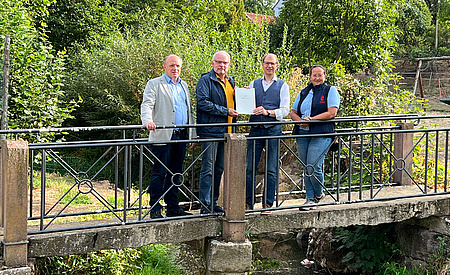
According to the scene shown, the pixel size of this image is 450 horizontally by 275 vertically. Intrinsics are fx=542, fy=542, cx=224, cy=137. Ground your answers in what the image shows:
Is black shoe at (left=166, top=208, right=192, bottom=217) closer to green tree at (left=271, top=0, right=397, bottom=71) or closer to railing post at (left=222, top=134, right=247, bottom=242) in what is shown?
railing post at (left=222, top=134, right=247, bottom=242)

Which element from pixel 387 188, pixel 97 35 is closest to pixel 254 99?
pixel 387 188

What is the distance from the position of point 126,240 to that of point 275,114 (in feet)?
6.86

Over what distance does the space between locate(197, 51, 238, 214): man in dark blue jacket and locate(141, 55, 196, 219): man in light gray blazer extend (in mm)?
180

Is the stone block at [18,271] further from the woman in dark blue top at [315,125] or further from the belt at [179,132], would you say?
the woman in dark blue top at [315,125]

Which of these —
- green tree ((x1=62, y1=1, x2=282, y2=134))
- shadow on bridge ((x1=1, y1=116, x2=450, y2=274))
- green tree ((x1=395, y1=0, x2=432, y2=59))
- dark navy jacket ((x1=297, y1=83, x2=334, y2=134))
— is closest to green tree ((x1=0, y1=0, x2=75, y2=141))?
green tree ((x1=62, y1=1, x2=282, y2=134))

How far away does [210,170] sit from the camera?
590 centimetres

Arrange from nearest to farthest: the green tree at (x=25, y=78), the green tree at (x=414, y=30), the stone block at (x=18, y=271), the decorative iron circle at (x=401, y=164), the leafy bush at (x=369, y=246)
Answer: the stone block at (x=18, y=271), the decorative iron circle at (x=401, y=164), the leafy bush at (x=369, y=246), the green tree at (x=25, y=78), the green tree at (x=414, y=30)

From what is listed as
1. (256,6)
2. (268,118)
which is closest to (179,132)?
(268,118)

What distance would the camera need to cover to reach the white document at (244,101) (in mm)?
5879

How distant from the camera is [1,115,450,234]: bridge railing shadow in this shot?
537cm

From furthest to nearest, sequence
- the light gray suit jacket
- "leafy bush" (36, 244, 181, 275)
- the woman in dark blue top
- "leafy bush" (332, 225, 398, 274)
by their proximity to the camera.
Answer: "leafy bush" (332, 225, 398, 274) → "leafy bush" (36, 244, 181, 275) → the woman in dark blue top → the light gray suit jacket

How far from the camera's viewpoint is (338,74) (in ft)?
37.5

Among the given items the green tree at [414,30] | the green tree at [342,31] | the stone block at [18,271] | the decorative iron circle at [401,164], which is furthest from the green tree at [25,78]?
the green tree at [414,30]

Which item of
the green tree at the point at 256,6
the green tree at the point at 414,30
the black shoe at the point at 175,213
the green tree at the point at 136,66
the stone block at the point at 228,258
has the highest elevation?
the green tree at the point at 256,6
